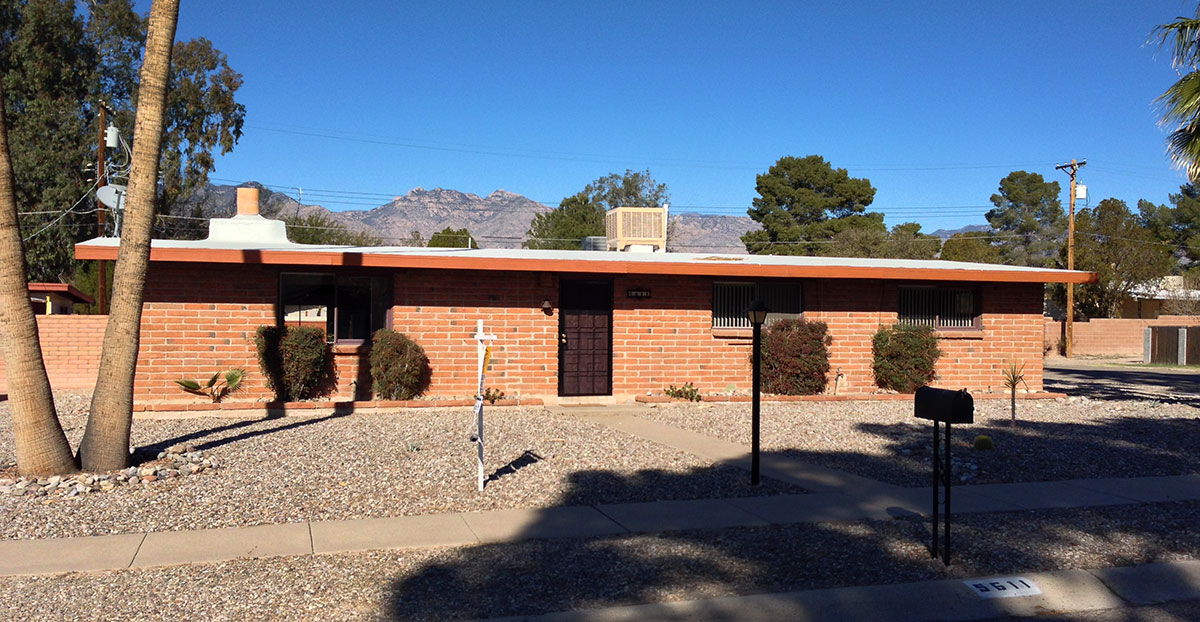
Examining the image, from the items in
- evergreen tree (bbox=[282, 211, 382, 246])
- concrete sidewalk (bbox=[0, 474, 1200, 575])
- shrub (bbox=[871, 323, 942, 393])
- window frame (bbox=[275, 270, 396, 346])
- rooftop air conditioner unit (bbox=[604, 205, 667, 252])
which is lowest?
concrete sidewalk (bbox=[0, 474, 1200, 575])

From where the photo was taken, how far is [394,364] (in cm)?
1528

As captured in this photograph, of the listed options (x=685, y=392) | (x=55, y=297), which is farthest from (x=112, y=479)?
(x=55, y=297)

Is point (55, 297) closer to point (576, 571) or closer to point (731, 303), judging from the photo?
point (731, 303)

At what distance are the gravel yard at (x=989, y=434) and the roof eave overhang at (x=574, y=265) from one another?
2.34 m

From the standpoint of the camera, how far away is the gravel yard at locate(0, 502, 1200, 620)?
599 centimetres

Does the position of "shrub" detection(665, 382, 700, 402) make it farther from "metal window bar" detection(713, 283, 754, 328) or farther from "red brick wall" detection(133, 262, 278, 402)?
"red brick wall" detection(133, 262, 278, 402)

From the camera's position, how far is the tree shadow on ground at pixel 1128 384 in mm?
19859

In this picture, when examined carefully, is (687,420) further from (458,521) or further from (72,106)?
(72,106)

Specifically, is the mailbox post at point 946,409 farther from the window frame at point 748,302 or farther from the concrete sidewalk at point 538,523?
the window frame at point 748,302

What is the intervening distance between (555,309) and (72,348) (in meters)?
9.12

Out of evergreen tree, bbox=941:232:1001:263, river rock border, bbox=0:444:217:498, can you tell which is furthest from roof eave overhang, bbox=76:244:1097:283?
evergreen tree, bbox=941:232:1001:263

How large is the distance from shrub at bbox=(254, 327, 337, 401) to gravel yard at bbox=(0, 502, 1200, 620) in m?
8.45

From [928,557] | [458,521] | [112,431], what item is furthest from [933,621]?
[112,431]

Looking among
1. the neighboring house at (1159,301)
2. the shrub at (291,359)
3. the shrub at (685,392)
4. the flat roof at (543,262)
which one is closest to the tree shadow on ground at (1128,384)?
the flat roof at (543,262)
